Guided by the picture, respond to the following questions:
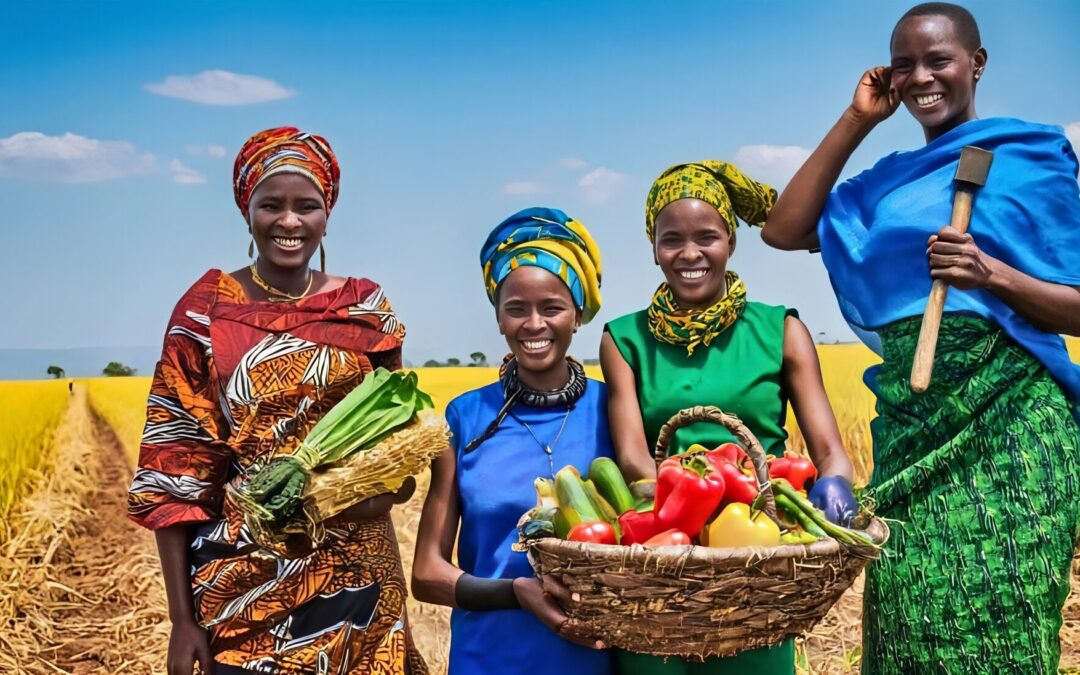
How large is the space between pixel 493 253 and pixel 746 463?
1203mm

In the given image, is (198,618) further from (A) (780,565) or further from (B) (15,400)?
(B) (15,400)

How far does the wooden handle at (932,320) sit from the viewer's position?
3436 millimetres

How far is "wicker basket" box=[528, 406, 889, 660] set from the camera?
2.85 metres

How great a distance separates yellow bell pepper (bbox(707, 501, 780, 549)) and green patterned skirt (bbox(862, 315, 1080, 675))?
0.75 meters

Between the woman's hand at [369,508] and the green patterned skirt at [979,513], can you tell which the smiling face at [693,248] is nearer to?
the green patterned skirt at [979,513]

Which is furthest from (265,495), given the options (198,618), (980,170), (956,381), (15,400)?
(15,400)

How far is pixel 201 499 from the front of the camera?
12.2 feet

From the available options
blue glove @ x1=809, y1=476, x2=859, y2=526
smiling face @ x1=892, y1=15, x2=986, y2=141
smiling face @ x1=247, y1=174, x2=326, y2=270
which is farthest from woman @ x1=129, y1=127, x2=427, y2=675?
smiling face @ x1=892, y1=15, x2=986, y2=141

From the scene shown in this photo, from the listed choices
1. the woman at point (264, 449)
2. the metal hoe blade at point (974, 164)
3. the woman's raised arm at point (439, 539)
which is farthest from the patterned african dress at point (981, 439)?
the woman at point (264, 449)

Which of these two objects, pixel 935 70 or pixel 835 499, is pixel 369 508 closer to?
pixel 835 499

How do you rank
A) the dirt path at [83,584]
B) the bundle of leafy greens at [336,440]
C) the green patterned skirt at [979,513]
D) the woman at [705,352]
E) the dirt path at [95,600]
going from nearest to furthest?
the bundle of leafy greens at [336,440] < the green patterned skirt at [979,513] < the woman at [705,352] < the dirt path at [95,600] < the dirt path at [83,584]

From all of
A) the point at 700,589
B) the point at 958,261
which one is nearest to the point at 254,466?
the point at 700,589

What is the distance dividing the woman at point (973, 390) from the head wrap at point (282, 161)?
6.25ft

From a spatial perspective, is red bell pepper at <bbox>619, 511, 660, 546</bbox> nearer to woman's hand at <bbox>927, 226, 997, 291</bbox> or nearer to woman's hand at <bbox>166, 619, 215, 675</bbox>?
woman's hand at <bbox>927, 226, 997, 291</bbox>
